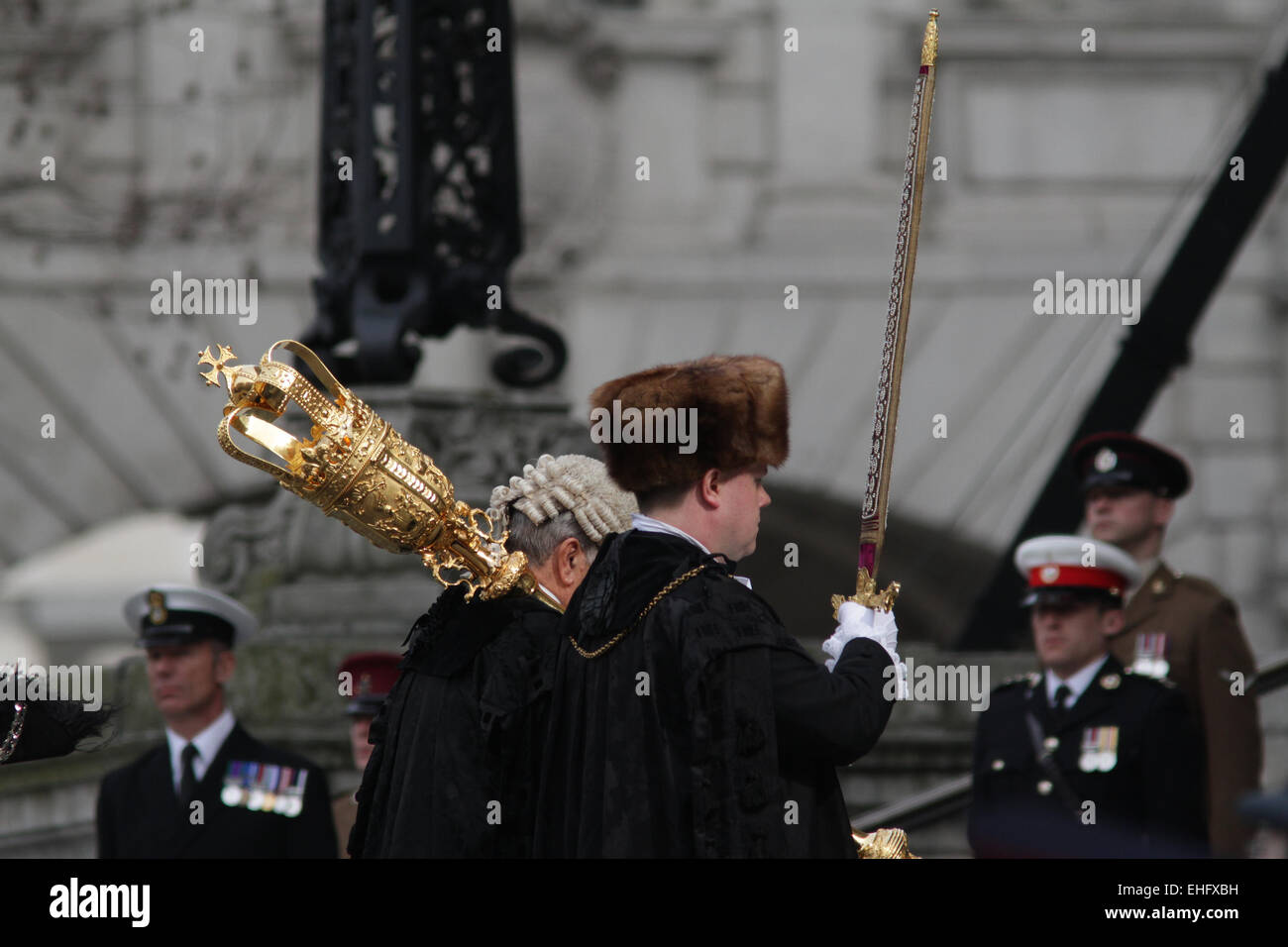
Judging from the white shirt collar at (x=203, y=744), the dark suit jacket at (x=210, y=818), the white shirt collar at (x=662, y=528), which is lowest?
the dark suit jacket at (x=210, y=818)

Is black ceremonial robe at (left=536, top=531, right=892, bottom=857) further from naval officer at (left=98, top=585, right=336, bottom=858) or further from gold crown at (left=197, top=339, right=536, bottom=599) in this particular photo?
naval officer at (left=98, top=585, right=336, bottom=858)

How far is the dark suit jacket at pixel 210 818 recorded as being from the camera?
666 cm

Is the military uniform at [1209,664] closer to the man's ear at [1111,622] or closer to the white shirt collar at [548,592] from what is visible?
the man's ear at [1111,622]

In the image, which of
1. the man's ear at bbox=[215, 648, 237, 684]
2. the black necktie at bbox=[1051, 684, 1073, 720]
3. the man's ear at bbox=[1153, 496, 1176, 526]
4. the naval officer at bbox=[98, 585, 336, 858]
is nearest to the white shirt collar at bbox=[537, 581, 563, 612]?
the naval officer at bbox=[98, 585, 336, 858]

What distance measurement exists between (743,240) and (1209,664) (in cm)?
826

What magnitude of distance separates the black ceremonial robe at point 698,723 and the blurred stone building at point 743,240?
9895mm

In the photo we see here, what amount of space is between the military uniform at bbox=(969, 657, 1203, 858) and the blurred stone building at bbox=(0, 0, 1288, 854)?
753cm

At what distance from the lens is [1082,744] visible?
6.46 metres

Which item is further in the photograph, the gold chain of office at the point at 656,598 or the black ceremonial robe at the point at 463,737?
the black ceremonial robe at the point at 463,737

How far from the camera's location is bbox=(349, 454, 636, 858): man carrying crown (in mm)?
4598

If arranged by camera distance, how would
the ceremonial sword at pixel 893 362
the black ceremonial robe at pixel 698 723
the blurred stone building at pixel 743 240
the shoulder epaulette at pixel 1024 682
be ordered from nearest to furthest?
1. the black ceremonial robe at pixel 698 723
2. the ceremonial sword at pixel 893 362
3. the shoulder epaulette at pixel 1024 682
4. the blurred stone building at pixel 743 240

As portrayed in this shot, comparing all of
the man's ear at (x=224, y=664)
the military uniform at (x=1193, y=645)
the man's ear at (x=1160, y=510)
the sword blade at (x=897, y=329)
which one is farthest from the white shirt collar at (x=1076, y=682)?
the man's ear at (x=224, y=664)
